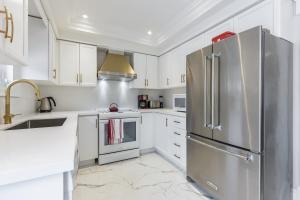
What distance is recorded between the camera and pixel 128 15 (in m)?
2.46

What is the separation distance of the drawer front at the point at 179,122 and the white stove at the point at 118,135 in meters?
0.75

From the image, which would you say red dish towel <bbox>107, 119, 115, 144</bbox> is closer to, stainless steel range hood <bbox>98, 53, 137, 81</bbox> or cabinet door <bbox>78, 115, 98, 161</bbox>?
cabinet door <bbox>78, 115, 98, 161</bbox>

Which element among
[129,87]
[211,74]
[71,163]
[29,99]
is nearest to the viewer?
[71,163]

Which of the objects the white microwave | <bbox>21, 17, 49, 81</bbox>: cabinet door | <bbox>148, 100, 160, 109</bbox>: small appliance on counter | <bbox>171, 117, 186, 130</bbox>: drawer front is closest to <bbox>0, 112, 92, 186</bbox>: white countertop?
<bbox>21, 17, 49, 81</bbox>: cabinet door

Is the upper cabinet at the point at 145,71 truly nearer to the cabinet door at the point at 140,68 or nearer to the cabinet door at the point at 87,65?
the cabinet door at the point at 140,68

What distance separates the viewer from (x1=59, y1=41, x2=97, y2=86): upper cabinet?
2705 mm

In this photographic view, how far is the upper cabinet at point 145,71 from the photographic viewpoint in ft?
11.2

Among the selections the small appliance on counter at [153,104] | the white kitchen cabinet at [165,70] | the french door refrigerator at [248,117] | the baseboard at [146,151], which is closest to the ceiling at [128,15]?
the white kitchen cabinet at [165,70]

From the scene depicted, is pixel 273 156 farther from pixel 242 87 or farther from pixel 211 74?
pixel 211 74

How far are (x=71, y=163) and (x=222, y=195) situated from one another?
1612 millimetres

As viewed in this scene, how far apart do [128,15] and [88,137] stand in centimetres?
217

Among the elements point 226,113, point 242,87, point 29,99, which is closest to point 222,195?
point 226,113

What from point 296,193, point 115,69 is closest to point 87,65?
point 115,69

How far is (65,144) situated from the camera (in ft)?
2.39
